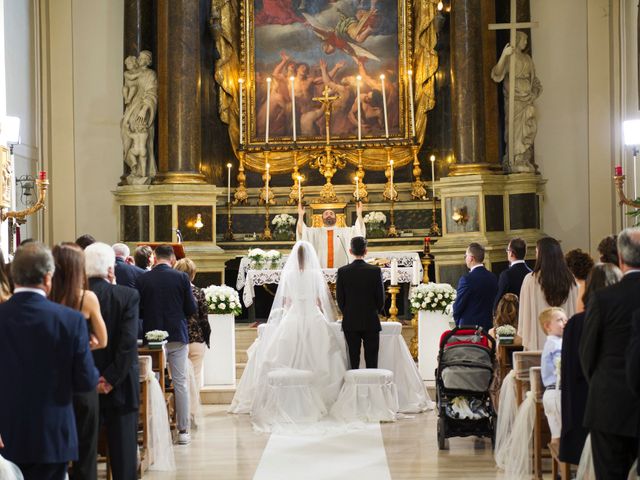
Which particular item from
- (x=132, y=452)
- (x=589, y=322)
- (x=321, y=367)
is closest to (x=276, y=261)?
(x=321, y=367)

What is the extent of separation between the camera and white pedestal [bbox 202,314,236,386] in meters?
13.1

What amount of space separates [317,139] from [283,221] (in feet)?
5.13

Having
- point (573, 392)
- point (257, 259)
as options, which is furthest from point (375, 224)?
point (573, 392)

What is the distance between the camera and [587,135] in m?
17.7

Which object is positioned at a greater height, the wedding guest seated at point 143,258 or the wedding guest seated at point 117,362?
the wedding guest seated at point 143,258

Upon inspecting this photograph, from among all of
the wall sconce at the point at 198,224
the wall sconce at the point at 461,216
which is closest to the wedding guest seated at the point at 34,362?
the wall sconce at the point at 198,224

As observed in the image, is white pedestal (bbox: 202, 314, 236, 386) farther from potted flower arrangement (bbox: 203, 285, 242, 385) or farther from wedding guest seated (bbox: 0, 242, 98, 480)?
wedding guest seated (bbox: 0, 242, 98, 480)

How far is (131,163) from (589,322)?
12.6 meters

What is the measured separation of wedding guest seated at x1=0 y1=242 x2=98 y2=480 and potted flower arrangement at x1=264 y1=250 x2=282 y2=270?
34.3 ft

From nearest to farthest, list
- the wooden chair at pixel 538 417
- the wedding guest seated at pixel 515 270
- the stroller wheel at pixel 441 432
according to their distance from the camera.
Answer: the wooden chair at pixel 538 417 → the stroller wheel at pixel 441 432 → the wedding guest seated at pixel 515 270

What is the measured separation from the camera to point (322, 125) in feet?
60.7

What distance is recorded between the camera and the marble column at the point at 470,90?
17.1 metres

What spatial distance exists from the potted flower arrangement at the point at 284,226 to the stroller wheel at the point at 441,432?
844 centimetres

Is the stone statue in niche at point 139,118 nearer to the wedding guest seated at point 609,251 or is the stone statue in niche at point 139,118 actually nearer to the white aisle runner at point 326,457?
the white aisle runner at point 326,457
